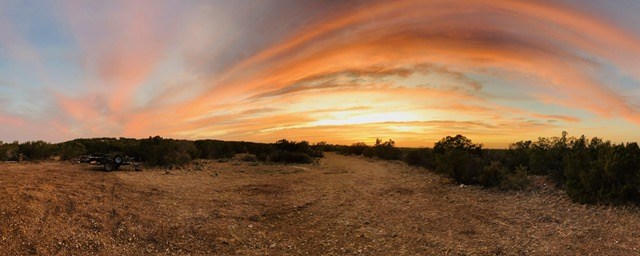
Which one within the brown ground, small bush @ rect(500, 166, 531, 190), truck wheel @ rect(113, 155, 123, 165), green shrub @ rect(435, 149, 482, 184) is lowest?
the brown ground

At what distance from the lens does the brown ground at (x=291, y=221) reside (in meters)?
9.02

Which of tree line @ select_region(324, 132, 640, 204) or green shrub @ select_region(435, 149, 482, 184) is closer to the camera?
tree line @ select_region(324, 132, 640, 204)

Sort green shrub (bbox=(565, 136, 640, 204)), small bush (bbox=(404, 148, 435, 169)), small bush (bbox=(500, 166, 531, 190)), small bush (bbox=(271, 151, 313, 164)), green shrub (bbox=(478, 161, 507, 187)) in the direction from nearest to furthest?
green shrub (bbox=(565, 136, 640, 204)), small bush (bbox=(500, 166, 531, 190)), green shrub (bbox=(478, 161, 507, 187)), small bush (bbox=(404, 148, 435, 169)), small bush (bbox=(271, 151, 313, 164))

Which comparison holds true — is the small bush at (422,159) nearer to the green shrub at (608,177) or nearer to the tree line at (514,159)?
the tree line at (514,159)

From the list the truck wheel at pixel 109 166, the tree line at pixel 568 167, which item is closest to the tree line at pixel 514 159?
the tree line at pixel 568 167

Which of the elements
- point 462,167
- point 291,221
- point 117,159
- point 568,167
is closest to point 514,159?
point 462,167

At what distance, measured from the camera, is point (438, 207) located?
13.7 m

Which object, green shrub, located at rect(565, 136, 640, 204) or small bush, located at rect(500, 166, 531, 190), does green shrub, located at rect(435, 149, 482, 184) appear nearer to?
small bush, located at rect(500, 166, 531, 190)

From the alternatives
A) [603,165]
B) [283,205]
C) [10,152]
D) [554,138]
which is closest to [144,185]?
[283,205]

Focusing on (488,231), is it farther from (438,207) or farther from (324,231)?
(324,231)

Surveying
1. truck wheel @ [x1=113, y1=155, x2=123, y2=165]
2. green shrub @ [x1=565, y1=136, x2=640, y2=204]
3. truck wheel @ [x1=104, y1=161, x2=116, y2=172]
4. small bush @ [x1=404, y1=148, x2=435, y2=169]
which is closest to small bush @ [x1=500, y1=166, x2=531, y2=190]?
green shrub @ [x1=565, y1=136, x2=640, y2=204]

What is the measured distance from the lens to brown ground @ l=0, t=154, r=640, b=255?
29.6 feet

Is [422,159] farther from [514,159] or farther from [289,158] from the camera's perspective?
[289,158]

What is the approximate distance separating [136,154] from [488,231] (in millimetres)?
23991
